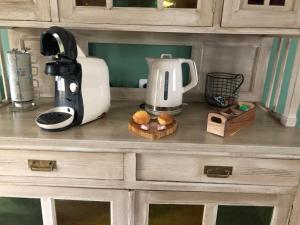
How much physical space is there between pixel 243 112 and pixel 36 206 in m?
0.90

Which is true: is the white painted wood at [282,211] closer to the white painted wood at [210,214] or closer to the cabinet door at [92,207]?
the white painted wood at [210,214]

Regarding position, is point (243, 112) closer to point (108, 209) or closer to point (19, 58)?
point (108, 209)

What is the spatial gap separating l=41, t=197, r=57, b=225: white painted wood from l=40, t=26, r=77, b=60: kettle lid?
1.79ft

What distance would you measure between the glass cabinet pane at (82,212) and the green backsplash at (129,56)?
24.6 inches

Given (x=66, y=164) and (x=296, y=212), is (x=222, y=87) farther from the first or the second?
(x=66, y=164)

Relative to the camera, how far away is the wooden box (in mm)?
898

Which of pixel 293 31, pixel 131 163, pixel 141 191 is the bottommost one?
pixel 141 191

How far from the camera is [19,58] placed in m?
1.07

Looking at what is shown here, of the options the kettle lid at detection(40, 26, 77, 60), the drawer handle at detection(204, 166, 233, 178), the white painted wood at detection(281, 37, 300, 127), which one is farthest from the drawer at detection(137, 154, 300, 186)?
the kettle lid at detection(40, 26, 77, 60)

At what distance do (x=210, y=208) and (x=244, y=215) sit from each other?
176 millimetres

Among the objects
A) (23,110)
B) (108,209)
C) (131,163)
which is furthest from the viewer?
(23,110)

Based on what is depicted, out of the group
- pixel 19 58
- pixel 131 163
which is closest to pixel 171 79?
pixel 131 163

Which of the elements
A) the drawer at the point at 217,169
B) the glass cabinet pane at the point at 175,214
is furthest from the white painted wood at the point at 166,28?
the glass cabinet pane at the point at 175,214

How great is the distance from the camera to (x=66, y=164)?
89 cm
